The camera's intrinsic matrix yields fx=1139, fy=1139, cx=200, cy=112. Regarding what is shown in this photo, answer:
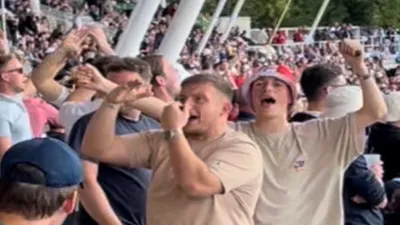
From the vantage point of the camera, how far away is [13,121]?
19.8 feet

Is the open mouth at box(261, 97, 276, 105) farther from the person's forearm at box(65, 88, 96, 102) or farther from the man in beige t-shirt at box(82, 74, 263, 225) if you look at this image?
the person's forearm at box(65, 88, 96, 102)

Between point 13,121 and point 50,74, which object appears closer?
point 13,121

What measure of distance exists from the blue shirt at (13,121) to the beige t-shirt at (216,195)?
155 cm

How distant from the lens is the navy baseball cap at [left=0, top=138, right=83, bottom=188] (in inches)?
121

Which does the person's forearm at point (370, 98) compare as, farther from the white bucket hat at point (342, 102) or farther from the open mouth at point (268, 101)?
the white bucket hat at point (342, 102)

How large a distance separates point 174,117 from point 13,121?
75.5 inches

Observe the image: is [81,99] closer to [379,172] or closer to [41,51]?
[379,172]

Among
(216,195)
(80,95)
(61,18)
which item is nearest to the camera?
(216,195)

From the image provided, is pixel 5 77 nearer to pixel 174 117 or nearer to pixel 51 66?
pixel 51 66

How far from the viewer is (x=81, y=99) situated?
5.95 m

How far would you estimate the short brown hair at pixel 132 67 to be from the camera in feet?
16.9

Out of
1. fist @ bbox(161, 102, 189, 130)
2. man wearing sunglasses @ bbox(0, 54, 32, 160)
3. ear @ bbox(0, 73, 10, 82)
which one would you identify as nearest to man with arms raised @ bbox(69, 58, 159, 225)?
man wearing sunglasses @ bbox(0, 54, 32, 160)

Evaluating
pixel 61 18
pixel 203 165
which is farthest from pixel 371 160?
pixel 61 18

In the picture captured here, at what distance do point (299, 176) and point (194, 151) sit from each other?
711 mm
